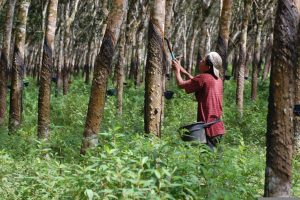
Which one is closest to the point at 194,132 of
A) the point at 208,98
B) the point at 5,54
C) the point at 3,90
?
the point at 208,98

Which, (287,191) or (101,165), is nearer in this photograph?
(101,165)

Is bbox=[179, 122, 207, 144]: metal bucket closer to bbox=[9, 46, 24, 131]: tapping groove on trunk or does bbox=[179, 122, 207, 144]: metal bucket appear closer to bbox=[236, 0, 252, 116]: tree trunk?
bbox=[9, 46, 24, 131]: tapping groove on trunk

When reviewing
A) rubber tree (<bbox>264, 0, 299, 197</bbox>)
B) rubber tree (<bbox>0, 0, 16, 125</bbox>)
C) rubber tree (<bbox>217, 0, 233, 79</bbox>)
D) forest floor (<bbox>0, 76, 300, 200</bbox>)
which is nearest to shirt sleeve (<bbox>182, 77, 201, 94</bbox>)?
forest floor (<bbox>0, 76, 300, 200</bbox>)

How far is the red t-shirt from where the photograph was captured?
645 cm

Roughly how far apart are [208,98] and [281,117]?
1545 millimetres

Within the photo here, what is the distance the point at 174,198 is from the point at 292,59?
1.88 meters

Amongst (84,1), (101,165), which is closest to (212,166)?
(101,165)

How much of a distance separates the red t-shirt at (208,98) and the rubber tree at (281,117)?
1.37 m

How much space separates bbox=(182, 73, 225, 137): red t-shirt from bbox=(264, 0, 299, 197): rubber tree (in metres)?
1.37

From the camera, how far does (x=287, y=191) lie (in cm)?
504

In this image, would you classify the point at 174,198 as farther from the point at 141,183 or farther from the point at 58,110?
the point at 58,110

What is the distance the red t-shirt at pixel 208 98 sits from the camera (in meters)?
6.45

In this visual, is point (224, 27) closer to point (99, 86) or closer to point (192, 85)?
point (99, 86)

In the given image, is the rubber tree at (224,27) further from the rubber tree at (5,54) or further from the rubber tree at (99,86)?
the rubber tree at (5,54)
